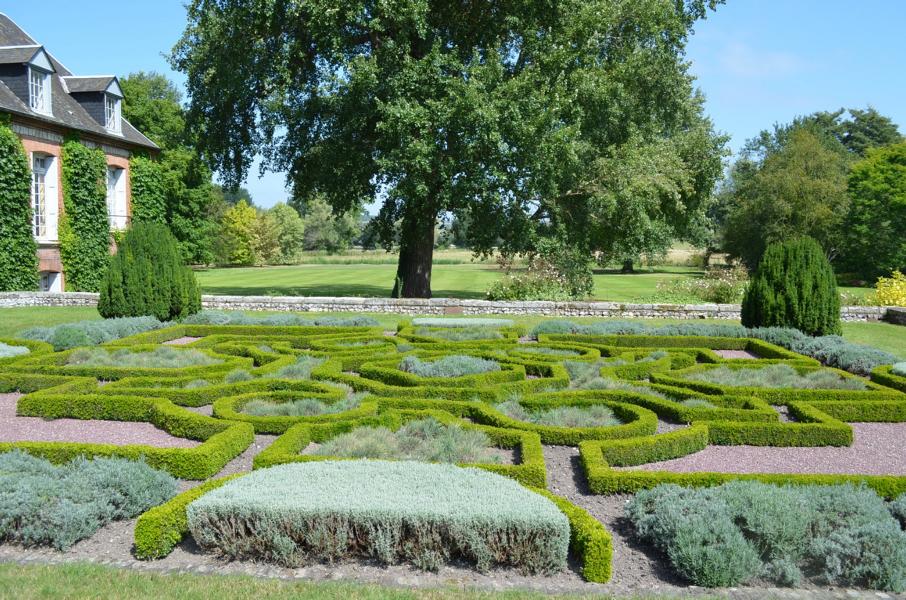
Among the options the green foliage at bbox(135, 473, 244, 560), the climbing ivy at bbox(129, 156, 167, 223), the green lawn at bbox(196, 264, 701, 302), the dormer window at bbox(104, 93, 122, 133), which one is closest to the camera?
the green foliage at bbox(135, 473, 244, 560)

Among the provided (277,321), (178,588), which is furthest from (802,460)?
(277,321)

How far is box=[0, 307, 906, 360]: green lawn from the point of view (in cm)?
1550

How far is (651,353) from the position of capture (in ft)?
40.8

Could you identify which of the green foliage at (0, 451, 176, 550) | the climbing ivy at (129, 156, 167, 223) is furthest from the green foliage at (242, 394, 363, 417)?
the climbing ivy at (129, 156, 167, 223)

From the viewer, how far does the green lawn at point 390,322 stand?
610 inches

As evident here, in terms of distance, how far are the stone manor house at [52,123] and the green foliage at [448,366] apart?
17748mm

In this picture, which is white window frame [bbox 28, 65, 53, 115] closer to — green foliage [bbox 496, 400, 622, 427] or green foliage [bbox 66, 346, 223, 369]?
green foliage [bbox 66, 346, 223, 369]

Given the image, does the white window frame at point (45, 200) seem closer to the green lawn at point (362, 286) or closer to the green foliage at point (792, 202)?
the green lawn at point (362, 286)

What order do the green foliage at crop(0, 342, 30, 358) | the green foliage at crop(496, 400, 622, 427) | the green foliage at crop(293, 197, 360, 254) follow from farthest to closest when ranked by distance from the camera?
1. the green foliage at crop(293, 197, 360, 254)
2. the green foliage at crop(0, 342, 30, 358)
3. the green foliage at crop(496, 400, 622, 427)

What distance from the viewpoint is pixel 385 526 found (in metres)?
4.95

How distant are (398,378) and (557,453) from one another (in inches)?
119

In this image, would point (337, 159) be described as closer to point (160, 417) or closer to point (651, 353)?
point (651, 353)

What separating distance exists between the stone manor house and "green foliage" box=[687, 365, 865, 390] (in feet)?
69.2

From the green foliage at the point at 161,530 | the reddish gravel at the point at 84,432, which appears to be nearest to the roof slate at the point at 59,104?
the reddish gravel at the point at 84,432
